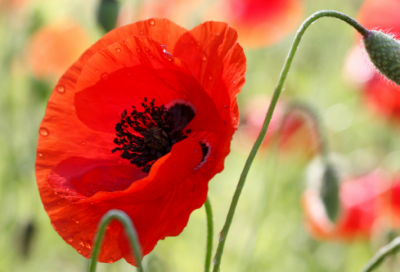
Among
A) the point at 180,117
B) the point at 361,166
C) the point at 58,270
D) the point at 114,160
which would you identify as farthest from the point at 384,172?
the point at 58,270

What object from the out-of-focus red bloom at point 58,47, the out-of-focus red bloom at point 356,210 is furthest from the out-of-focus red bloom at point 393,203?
the out-of-focus red bloom at point 58,47

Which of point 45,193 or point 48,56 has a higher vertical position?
point 48,56

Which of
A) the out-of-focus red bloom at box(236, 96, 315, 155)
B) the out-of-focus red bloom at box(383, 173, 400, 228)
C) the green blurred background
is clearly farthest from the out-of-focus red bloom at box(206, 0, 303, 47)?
the out-of-focus red bloom at box(383, 173, 400, 228)

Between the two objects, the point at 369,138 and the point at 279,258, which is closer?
the point at 279,258

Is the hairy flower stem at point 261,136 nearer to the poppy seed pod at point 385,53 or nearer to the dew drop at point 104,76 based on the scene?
the poppy seed pod at point 385,53

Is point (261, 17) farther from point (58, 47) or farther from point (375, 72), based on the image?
point (58, 47)

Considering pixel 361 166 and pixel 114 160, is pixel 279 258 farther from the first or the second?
pixel 114 160
